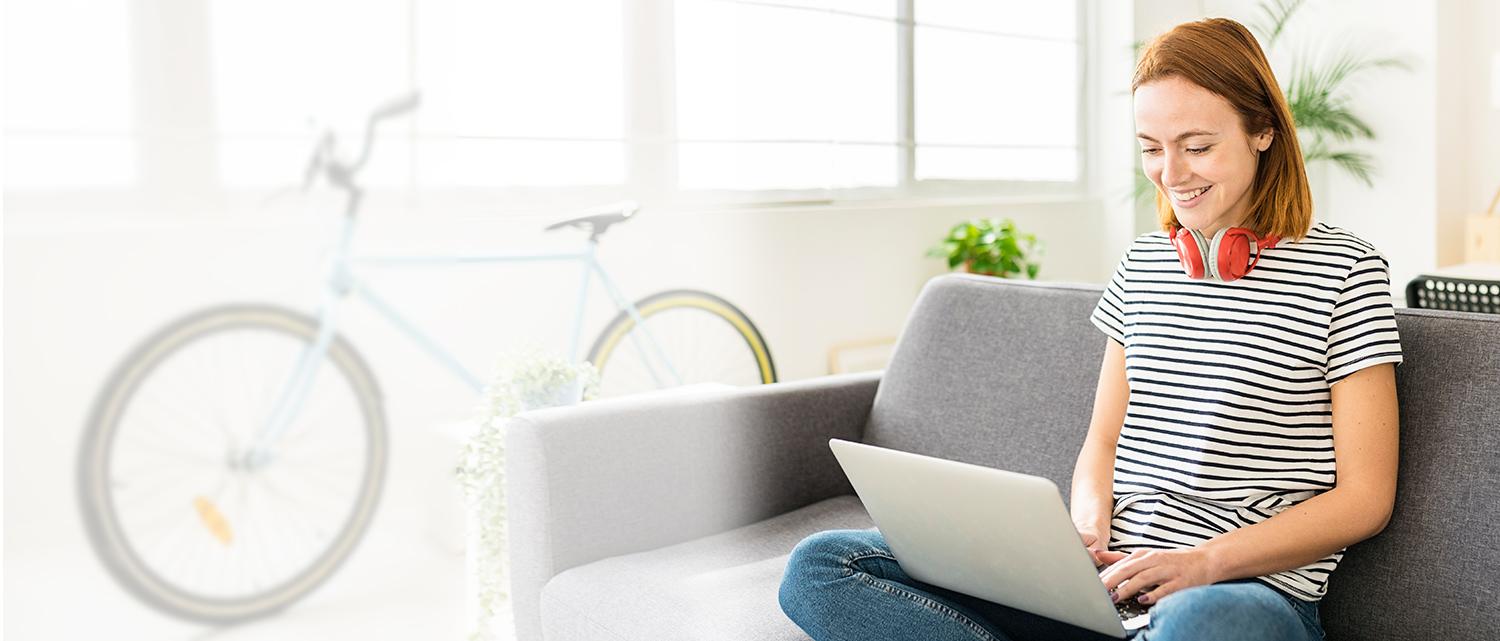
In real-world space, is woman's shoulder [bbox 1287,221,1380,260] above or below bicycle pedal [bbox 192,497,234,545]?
above

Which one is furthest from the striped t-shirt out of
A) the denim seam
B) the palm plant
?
the palm plant

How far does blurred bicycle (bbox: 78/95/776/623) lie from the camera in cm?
140

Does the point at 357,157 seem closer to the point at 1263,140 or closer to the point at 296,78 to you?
the point at 296,78

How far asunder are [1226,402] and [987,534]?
0.33 metres

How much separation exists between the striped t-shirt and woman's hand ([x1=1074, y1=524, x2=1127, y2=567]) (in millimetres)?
25

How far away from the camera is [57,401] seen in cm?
134

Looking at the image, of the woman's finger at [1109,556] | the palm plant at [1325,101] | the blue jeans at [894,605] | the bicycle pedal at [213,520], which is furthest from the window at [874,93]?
the woman's finger at [1109,556]

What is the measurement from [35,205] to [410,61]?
478 millimetres

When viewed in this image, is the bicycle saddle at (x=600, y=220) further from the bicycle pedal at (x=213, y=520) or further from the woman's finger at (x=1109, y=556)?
the woman's finger at (x=1109, y=556)

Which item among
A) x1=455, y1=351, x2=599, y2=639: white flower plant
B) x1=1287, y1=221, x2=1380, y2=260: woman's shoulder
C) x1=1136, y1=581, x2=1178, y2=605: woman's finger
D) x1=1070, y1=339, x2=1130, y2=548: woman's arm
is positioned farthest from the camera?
x1=455, y1=351, x2=599, y2=639: white flower plant

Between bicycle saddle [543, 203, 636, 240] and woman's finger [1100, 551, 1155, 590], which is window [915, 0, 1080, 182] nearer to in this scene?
bicycle saddle [543, 203, 636, 240]

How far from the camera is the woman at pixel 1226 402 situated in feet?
3.89

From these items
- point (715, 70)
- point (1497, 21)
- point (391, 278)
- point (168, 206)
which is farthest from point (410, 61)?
point (1497, 21)

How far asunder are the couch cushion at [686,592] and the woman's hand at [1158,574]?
0.37 meters
